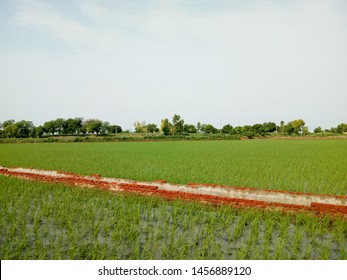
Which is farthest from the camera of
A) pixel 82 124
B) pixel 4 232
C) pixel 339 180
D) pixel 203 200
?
pixel 82 124

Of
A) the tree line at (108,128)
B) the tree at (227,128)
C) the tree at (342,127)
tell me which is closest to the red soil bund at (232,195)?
the tree line at (108,128)

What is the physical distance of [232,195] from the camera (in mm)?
5574

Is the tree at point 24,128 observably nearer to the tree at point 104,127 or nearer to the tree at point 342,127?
the tree at point 104,127

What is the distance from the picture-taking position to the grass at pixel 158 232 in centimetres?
323

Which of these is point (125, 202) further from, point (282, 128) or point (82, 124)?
point (282, 128)

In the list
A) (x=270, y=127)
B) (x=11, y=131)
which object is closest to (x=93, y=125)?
(x=11, y=131)

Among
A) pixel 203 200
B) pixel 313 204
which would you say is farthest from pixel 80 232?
pixel 313 204

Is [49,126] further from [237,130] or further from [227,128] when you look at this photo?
[237,130]

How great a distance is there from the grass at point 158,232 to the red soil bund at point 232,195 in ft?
0.62

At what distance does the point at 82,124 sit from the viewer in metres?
81.7

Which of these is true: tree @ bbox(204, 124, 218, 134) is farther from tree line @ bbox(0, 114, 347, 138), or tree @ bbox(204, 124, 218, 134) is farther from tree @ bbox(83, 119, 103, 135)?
tree @ bbox(83, 119, 103, 135)

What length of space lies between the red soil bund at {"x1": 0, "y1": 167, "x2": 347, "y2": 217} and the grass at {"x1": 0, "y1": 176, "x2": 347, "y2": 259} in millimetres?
188

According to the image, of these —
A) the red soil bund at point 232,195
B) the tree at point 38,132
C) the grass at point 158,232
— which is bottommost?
the grass at point 158,232
